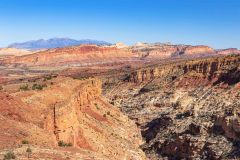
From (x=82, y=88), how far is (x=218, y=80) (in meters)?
28.8

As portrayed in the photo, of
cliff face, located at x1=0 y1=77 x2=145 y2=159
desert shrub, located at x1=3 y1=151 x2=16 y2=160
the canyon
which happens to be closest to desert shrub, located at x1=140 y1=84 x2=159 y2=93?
the canyon

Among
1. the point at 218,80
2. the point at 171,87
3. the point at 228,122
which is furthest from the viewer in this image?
the point at 171,87

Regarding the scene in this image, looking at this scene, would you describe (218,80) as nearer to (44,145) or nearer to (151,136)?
(151,136)

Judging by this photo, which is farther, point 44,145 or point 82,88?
point 82,88

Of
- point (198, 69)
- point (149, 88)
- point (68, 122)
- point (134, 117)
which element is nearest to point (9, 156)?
point (68, 122)

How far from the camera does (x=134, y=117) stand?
70625mm

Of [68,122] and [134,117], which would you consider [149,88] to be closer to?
[134,117]

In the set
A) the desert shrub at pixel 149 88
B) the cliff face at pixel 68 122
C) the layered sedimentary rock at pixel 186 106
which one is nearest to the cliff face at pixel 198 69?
the layered sedimentary rock at pixel 186 106

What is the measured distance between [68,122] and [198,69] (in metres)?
51.0

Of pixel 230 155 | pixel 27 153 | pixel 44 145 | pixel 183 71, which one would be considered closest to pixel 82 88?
pixel 230 155

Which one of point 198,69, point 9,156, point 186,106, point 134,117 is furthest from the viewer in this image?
point 198,69

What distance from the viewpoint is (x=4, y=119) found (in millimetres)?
34062

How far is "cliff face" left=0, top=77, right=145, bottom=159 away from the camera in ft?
109

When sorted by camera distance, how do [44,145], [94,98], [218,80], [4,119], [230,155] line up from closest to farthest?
[44,145]
[4,119]
[230,155]
[94,98]
[218,80]
